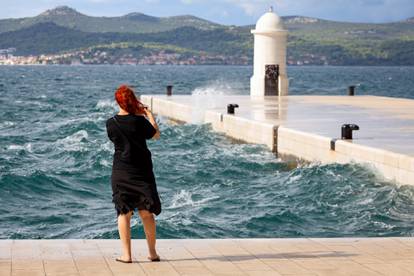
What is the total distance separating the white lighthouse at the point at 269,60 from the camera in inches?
1415

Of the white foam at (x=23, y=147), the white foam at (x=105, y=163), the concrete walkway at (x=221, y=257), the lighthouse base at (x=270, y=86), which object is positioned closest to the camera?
the concrete walkway at (x=221, y=257)

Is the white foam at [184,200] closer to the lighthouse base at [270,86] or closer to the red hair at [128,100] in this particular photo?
the red hair at [128,100]

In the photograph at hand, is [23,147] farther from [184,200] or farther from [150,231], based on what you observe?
[150,231]

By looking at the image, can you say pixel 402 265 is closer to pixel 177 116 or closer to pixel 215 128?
pixel 215 128

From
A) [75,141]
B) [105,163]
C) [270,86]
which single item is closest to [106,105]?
[270,86]

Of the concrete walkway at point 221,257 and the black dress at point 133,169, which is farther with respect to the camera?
the black dress at point 133,169

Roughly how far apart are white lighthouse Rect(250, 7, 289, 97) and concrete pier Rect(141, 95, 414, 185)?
1.52m

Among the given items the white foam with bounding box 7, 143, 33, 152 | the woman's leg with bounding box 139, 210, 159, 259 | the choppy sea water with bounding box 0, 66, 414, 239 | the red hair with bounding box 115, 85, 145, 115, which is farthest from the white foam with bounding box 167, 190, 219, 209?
the white foam with bounding box 7, 143, 33, 152

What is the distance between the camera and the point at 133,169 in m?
9.05

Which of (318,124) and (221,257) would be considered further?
(318,124)

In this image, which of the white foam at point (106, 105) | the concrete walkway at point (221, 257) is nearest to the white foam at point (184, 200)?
the concrete walkway at point (221, 257)

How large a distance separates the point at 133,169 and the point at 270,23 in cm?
2804

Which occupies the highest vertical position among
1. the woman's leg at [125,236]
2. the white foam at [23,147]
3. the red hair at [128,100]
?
the red hair at [128,100]

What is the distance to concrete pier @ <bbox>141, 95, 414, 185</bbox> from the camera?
680 inches
